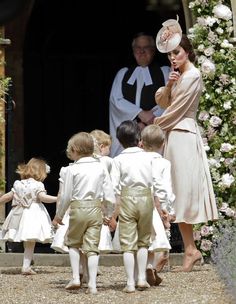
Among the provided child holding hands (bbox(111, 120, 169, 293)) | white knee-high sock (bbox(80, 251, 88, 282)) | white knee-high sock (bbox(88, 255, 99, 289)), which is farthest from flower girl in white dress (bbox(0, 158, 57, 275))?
white knee-high sock (bbox(88, 255, 99, 289))

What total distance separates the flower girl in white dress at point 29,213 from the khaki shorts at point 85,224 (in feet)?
5.02

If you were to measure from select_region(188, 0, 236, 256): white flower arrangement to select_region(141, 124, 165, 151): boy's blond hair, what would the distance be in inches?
91.8

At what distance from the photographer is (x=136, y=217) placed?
943cm

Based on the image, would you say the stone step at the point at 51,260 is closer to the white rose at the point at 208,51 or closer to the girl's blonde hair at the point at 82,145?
the white rose at the point at 208,51

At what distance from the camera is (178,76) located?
1105 cm

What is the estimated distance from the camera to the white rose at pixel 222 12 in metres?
12.4

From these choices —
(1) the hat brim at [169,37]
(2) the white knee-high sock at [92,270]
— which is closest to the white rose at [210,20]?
(1) the hat brim at [169,37]

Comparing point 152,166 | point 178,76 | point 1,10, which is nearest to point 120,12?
point 1,10

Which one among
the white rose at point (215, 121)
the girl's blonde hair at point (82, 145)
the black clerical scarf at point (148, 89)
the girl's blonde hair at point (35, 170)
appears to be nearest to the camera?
the girl's blonde hair at point (82, 145)

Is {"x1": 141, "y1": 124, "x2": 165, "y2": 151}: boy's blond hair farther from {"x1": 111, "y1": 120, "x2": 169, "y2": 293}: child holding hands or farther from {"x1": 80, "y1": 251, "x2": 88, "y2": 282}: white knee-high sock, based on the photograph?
{"x1": 80, "y1": 251, "x2": 88, "y2": 282}: white knee-high sock

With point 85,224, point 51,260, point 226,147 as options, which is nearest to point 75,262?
point 85,224

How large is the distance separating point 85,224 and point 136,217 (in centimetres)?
39

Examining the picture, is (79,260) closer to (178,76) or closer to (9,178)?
(178,76)

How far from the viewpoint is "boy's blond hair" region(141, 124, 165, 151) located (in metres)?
9.84
